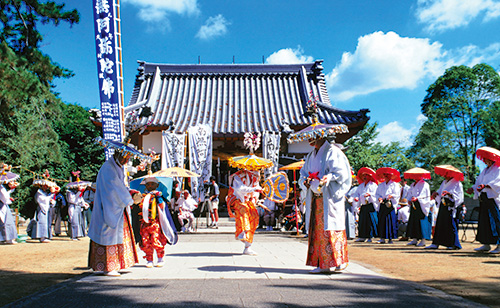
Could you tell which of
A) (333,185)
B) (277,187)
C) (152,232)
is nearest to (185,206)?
(277,187)

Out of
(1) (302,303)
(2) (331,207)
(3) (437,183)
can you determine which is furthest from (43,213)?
(3) (437,183)

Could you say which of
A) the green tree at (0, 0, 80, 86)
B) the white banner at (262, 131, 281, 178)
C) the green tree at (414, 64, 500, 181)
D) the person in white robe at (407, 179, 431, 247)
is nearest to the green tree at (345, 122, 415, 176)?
the green tree at (414, 64, 500, 181)

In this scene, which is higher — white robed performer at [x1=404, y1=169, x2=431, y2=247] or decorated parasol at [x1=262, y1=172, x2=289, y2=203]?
decorated parasol at [x1=262, y1=172, x2=289, y2=203]

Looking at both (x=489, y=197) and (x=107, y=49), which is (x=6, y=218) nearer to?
(x=107, y=49)

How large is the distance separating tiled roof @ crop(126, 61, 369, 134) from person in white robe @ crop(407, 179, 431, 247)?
20.0ft

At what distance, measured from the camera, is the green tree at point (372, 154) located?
941 inches

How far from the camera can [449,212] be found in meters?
8.88

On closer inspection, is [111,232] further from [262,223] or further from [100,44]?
[262,223]

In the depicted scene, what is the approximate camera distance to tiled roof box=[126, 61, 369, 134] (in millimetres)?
16719

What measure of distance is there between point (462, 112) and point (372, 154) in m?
5.97

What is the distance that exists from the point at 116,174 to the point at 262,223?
10.1 m

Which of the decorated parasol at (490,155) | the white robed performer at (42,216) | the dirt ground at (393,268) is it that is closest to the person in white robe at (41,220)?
the white robed performer at (42,216)

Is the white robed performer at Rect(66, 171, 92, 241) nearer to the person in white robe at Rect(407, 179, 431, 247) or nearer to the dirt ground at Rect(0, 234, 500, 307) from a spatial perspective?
the dirt ground at Rect(0, 234, 500, 307)

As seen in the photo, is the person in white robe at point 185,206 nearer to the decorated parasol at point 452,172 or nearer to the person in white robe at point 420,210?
the person in white robe at point 420,210
